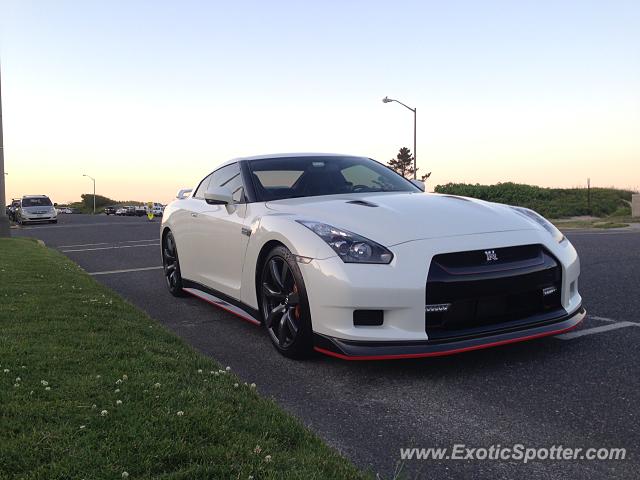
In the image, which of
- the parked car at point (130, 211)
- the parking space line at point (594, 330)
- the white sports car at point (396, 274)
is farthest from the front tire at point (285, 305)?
the parked car at point (130, 211)

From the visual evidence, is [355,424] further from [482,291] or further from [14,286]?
[14,286]

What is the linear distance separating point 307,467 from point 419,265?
1540mm

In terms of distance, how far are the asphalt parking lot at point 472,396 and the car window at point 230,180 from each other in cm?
120

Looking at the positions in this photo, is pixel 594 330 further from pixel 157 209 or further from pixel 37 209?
pixel 157 209

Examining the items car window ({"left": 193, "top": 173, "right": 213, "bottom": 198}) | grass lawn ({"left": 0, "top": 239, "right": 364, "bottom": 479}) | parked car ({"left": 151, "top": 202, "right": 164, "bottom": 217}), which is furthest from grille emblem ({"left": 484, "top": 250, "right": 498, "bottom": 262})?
parked car ({"left": 151, "top": 202, "right": 164, "bottom": 217})

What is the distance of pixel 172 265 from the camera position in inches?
270

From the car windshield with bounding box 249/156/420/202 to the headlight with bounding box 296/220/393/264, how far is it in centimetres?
117

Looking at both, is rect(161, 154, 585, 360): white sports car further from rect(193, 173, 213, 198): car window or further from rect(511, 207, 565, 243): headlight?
rect(193, 173, 213, 198): car window

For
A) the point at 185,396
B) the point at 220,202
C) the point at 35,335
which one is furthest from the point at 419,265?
the point at 35,335

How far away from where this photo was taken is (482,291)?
352 centimetres

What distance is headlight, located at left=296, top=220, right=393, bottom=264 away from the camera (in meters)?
3.59

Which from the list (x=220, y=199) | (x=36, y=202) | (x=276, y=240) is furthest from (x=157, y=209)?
(x=276, y=240)

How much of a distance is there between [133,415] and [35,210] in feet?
118

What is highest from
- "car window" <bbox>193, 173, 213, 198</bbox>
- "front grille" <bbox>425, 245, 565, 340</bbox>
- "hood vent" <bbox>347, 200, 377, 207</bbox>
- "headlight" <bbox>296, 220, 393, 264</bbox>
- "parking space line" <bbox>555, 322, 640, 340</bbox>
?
"car window" <bbox>193, 173, 213, 198</bbox>
